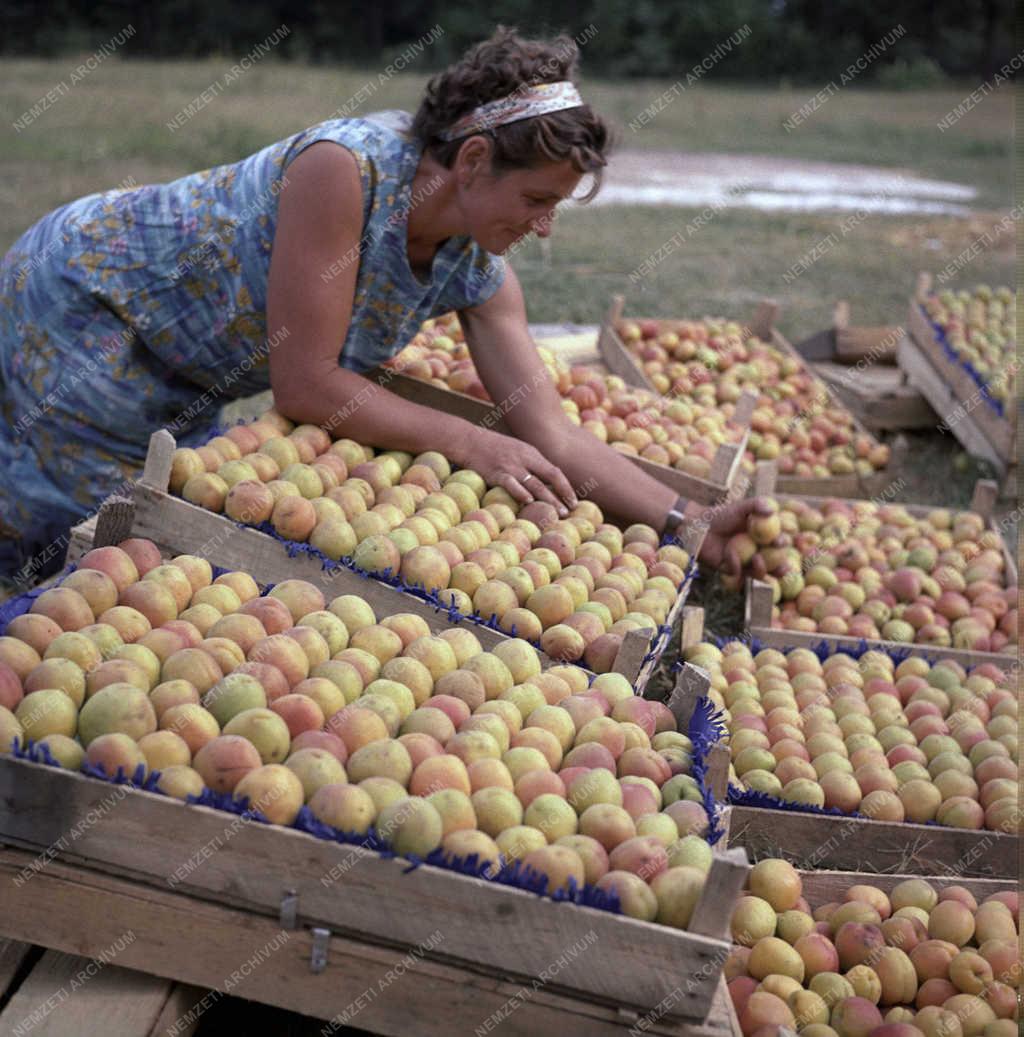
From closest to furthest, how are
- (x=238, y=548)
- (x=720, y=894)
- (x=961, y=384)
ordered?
(x=720, y=894) < (x=238, y=548) < (x=961, y=384)

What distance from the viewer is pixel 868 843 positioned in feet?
9.01

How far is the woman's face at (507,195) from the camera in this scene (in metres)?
2.85

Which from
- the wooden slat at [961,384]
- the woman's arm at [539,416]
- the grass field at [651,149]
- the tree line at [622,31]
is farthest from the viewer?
the tree line at [622,31]

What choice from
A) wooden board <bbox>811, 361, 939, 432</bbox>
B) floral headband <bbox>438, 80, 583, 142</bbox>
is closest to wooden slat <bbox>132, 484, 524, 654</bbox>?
floral headband <bbox>438, 80, 583, 142</bbox>

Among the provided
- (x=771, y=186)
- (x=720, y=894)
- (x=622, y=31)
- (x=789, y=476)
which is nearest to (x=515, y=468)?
(x=720, y=894)

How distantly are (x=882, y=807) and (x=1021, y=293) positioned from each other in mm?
6085

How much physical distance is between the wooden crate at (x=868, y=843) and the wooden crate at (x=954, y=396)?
128 inches

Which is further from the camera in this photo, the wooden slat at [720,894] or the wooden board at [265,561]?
the wooden board at [265,561]

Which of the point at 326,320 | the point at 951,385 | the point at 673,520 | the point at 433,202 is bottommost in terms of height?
the point at 951,385

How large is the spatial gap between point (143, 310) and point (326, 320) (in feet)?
2.00

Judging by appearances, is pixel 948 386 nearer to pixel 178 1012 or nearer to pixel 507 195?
pixel 507 195

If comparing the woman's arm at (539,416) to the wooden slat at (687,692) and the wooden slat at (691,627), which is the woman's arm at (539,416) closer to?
the wooden slat at (691,627)

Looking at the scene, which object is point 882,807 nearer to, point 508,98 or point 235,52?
point 508,98

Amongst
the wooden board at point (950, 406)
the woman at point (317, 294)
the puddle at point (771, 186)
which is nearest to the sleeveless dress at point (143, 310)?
the woman at point (317, 294)
